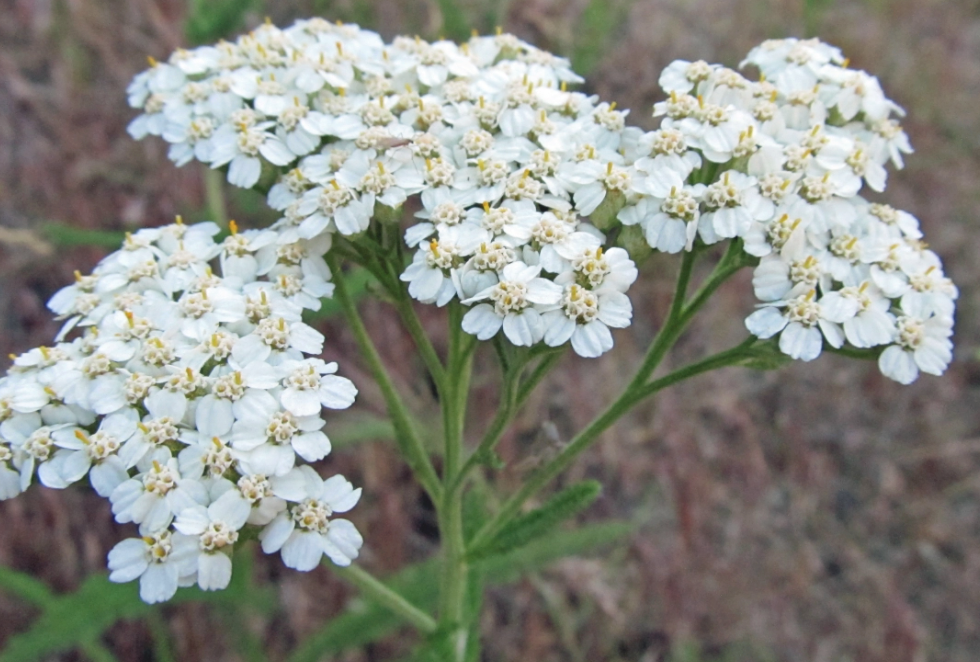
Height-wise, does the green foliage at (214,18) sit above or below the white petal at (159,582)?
above

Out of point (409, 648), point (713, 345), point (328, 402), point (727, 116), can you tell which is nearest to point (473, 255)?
point (328, 402)

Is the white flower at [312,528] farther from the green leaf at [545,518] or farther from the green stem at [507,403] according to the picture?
the green leaf at [545,518]

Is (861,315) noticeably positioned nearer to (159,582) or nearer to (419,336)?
(419,336)

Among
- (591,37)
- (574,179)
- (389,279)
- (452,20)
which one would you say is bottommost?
(389,279)

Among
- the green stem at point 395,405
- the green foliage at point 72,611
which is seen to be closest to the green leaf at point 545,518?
the green stem at point 395,405

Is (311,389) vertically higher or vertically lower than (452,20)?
lower

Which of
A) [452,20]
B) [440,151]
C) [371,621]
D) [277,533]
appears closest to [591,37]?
[452,20]

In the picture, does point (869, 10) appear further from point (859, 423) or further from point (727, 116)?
point (727, 116)
